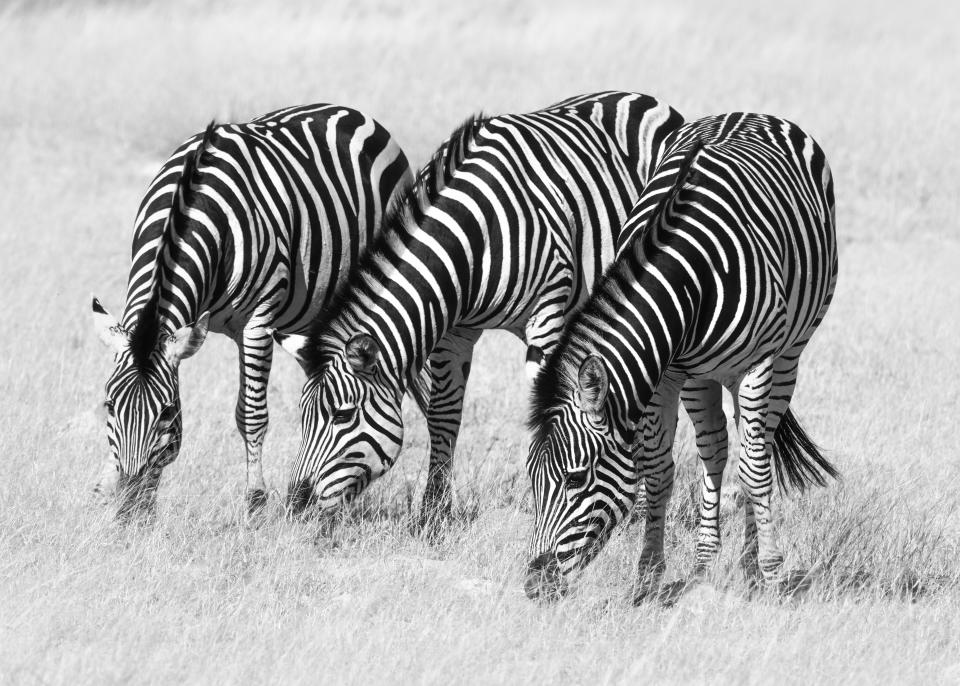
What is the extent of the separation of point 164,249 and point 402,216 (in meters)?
1.18

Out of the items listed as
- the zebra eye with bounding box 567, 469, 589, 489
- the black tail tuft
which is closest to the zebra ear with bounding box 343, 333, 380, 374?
the zebra eye with bounding box 567, 469, 589, 489

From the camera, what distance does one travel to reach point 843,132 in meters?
16.1

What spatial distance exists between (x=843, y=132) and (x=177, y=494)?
12.2 meters

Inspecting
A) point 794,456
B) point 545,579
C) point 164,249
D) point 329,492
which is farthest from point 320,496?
point 794,456

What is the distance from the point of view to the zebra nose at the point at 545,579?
4.74m

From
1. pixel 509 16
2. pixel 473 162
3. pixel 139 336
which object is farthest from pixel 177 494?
pixel 509 16

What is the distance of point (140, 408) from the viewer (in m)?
5.33

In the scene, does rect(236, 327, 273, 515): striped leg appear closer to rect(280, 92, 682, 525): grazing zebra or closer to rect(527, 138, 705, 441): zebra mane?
rect(280, 92, 682, 525): grazing zebra

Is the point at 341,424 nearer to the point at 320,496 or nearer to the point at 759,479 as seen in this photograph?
the point at 320,496

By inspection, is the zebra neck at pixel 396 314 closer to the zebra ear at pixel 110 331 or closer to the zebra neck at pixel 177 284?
the zebra neck at pixel 177 284

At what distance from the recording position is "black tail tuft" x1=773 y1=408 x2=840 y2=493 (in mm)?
6766

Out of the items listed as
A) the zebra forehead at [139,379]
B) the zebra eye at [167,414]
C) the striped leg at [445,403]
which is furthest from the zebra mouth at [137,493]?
the striped leg at [445,403]

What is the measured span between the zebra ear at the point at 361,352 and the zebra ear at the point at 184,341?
0.72 m

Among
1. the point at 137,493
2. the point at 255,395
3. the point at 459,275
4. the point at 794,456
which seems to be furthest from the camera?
the point at 794,456
